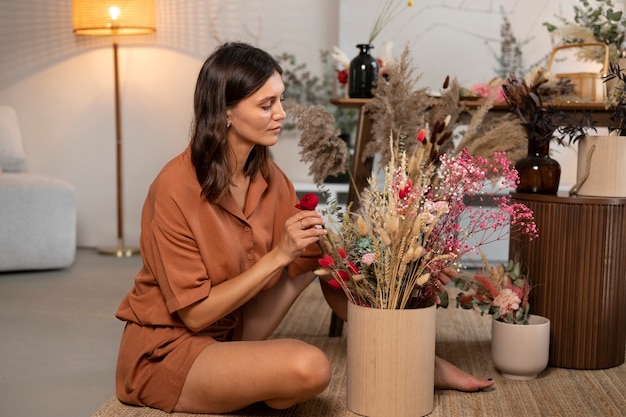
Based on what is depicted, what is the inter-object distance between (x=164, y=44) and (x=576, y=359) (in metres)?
3.58

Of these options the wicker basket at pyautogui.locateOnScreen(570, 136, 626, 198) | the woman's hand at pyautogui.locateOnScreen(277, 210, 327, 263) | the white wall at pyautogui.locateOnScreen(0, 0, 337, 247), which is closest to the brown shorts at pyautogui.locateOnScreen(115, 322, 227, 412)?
the woman's hand at pyautogui.locateOnScreen(277, 210, 327, 263)

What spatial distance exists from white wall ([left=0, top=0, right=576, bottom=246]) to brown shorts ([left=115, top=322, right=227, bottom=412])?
3.19 metres

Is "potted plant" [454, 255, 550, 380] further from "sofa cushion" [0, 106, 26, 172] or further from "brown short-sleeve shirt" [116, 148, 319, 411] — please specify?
"sofa cushion" [0, 106, 26, 172]

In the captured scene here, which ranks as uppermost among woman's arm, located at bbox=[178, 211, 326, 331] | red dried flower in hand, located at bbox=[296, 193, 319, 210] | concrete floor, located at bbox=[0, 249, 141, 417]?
red dried flower in hand, located at bbox=[296, 193, 319, 210]

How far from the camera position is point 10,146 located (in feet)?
16.2

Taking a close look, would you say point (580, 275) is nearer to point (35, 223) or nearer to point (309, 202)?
point (309, 202)

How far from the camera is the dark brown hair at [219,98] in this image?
219 centimetres

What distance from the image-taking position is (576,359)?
2691 mm

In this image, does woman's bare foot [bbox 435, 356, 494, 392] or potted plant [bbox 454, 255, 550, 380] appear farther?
potted plant [bbox 454, 255, 550, 380]

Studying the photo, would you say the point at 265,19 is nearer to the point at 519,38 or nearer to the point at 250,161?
the point at 519,38

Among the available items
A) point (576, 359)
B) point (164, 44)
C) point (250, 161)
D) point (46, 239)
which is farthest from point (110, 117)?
point (576, 359)

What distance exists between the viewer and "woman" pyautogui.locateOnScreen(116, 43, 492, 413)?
2.06 metres

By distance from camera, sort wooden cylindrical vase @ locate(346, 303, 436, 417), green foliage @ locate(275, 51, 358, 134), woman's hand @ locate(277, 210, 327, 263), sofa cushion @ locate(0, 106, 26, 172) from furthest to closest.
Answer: green foliage @ locate(275, 51, 358, 134) < sofa cushion @ locate(0, 106, 26, 172) < wooden cylindrical vase @ locate(346, 303, 436, 417) < woman's hand @ locate(277, 210, 327, 263)

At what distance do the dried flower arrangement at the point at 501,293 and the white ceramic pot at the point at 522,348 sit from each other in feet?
0.17
